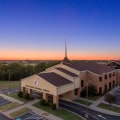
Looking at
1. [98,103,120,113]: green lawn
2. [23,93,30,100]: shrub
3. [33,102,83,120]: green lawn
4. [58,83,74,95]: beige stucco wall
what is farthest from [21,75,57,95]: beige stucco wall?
[98,103,120,113]: green lawn

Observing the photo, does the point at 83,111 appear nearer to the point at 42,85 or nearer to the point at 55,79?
the point at 55,79

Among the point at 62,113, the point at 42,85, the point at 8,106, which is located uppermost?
the point at 42,85

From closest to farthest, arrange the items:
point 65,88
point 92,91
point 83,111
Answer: point 83,111
point 65,88
point 92,91

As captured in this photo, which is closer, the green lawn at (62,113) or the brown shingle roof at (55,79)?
the green lawn at (62,113)

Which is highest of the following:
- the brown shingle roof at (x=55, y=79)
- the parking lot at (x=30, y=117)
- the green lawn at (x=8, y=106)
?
the brown shingle roof at (x=55, y=79)

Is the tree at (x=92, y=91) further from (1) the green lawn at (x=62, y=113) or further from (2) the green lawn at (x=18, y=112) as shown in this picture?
(2) the green lawn at (x=18, y=112)

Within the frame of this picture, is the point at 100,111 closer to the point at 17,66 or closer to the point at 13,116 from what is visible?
the point at 13,116

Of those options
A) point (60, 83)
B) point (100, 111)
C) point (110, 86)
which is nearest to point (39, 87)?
point (60, 83)

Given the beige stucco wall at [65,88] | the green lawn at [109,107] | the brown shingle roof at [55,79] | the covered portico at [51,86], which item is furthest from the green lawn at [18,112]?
the green lawn at [109,107]

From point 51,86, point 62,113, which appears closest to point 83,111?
point 62,113

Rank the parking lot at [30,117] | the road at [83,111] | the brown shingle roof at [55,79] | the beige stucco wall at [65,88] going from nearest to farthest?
the parking lot at [30,117]
the road at [83,111]
the beige stucco wall at [65,88]
the brown shingle roof at [55,79]

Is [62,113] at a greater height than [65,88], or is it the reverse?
[65,88]
